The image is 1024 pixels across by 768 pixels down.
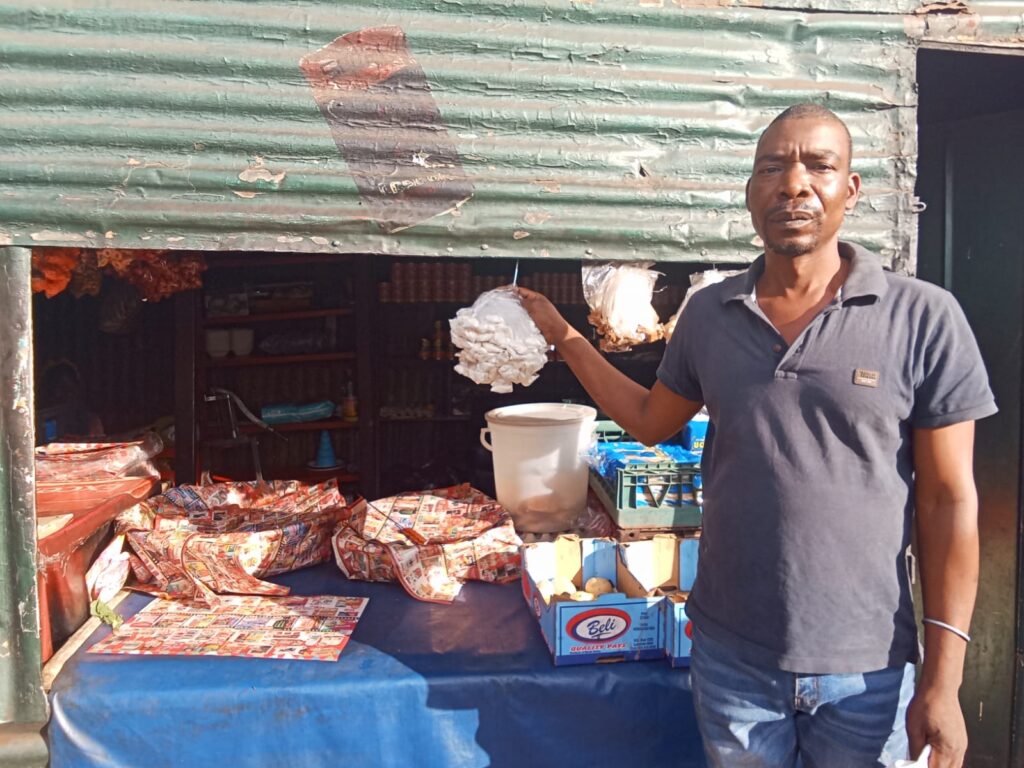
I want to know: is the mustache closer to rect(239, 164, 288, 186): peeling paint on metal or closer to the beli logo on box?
the beli logo on box

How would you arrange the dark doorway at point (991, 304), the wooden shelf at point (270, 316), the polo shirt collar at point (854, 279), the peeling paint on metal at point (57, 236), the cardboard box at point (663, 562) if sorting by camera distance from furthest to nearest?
the wooden shelf at point (270, 316) < the dark doorway at point (991, 304) < the cardboard box at point (663, 562) < the peeling paint on metal at point (57, 236) < the polo shirt collar at point (854, 279)

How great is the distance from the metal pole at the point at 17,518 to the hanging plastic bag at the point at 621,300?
148 cm

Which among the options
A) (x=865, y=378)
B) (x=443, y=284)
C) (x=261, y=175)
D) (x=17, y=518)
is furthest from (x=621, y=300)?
(x=443, y=284)

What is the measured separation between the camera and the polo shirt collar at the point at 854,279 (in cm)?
137

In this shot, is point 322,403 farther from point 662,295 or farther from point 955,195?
point 955,195

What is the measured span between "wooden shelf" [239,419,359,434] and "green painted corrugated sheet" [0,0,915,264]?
395cm

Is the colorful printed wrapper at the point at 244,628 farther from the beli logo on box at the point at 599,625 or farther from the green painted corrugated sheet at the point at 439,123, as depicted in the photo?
the green painted corrugated sheet at the point at 439,123

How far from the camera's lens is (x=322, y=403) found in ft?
18.8

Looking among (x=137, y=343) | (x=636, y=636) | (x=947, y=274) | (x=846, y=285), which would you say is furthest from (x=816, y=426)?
(x=137, y=343)

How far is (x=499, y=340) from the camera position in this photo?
1870mm

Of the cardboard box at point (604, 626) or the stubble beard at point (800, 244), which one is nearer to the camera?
the stubble beard at point (800, 244)

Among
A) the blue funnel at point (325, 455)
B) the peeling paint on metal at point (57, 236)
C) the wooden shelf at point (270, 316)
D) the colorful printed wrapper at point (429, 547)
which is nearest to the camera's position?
the peeling paint on metal at point (57, 236)

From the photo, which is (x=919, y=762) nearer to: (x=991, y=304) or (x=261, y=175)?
(x=261, y=175)

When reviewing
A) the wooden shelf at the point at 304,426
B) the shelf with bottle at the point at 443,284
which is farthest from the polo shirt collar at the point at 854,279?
the wooden shelf at the point at 304,426
